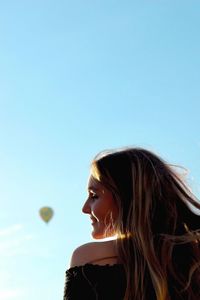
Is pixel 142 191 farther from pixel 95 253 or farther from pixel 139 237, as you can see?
pixel 95 253

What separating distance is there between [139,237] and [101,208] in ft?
2.53

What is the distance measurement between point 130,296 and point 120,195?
3.37 ft

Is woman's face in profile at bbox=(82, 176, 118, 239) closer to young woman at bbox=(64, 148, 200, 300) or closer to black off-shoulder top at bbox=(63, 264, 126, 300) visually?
young woman at bbox=(64, 148, 200, 300)

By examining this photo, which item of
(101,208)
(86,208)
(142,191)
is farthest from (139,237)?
(86,208)

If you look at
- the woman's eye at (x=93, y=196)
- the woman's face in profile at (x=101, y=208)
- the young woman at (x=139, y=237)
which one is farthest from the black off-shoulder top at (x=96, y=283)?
the woman's eye at (x=93, y=196)

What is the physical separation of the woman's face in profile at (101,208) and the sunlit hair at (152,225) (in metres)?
Answer: 0.08

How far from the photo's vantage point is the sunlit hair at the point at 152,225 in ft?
19.8

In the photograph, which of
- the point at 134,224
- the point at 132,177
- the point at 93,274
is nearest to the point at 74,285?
the point at 93,274

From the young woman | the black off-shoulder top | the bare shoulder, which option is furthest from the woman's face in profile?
the black off-shoulder top

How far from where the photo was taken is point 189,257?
626 cm

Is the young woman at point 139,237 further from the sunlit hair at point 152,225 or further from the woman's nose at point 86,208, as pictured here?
the woman's nose at point 86,208

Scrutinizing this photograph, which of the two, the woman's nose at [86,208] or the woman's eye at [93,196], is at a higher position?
the woman's eye at [93,196]

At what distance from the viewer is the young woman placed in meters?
6.02

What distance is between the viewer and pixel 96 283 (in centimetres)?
608
